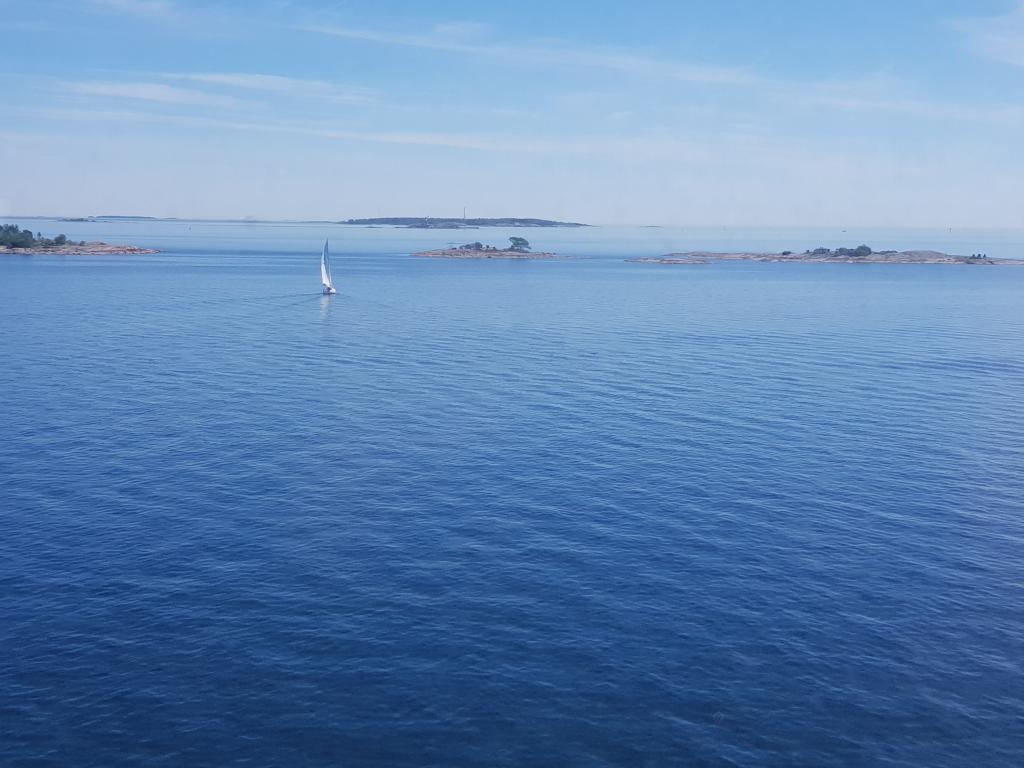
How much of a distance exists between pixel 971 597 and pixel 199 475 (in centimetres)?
4975

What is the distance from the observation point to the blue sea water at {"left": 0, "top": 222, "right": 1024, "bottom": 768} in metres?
35.9

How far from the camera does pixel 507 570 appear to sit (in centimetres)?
4922

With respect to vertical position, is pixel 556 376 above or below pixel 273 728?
above

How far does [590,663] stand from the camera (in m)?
40.3

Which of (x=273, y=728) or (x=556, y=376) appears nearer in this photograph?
(x=273, y=728)

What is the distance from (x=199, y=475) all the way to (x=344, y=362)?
48.3 metres

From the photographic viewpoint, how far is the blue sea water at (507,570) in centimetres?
3588

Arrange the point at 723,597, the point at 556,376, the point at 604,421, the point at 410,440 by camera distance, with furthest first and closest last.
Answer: the point at 556,376 → the point at 604,421 → the point at 410,440 → the point at 723,597

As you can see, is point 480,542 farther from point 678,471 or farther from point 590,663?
point 678,471

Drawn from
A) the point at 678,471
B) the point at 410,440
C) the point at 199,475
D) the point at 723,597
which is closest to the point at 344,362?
the point at 410,440

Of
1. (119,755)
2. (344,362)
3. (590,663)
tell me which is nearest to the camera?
(119,755)

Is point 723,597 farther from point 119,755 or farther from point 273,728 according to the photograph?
point 119,755

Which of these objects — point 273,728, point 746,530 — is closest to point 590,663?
point 273,728

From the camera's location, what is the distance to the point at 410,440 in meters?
73.8
